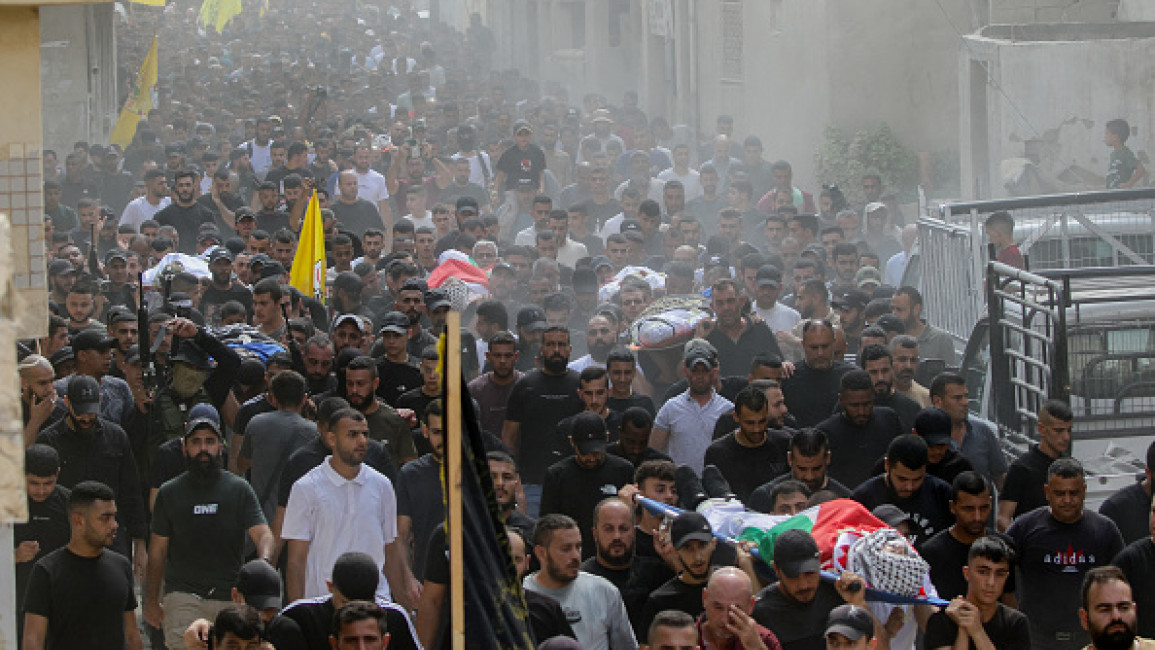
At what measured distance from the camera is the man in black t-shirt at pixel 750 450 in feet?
31.5

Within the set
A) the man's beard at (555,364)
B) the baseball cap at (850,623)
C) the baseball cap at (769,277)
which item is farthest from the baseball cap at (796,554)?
the baseball cap at (769,277)

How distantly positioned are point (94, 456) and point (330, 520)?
166 cm

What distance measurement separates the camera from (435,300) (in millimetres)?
12742

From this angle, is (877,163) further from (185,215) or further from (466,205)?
(185,215)

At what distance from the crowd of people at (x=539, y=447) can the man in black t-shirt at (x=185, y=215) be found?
1.6 inches

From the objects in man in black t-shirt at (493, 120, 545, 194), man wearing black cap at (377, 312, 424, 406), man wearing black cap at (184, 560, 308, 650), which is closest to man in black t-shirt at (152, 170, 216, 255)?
man in black t-shirt at (493, 120, 545, 194)

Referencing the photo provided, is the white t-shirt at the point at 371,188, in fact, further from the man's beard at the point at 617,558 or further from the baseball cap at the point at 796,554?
the baseball cap at the point at 796,554

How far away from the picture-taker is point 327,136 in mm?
22812

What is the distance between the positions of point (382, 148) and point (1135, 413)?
15.8 metres

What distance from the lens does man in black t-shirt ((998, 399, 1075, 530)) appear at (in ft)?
30.2

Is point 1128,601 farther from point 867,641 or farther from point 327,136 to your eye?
point 327,136

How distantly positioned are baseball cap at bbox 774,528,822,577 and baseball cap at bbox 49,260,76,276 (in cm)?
821

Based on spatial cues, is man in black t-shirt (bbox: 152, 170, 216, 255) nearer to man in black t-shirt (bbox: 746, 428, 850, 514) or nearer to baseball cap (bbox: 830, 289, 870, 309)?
baseball cap (bbox: 830, 289, 870, 309)

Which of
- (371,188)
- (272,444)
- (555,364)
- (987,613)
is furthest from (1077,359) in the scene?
(371,188)
